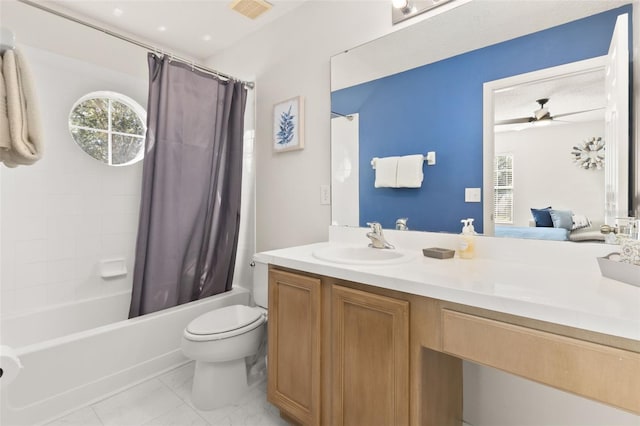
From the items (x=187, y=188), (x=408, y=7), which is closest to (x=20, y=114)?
(x=187, y=188)

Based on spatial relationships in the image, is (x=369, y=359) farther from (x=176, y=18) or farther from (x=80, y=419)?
(x=176, y=18)

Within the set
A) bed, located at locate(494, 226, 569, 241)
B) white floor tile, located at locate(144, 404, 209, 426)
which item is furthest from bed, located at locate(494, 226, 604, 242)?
white floor tile, located at locate(144, 404, 209, 426)

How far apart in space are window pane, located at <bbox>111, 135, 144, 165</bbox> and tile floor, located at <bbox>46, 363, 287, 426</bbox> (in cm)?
166

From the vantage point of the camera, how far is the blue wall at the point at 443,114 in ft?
3.96

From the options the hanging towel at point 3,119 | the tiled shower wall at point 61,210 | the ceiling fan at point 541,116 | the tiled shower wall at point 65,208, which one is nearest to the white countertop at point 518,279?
the ceiling fan at point 541,116

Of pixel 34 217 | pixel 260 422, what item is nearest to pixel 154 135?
pixel 34 217

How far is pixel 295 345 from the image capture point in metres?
1.34

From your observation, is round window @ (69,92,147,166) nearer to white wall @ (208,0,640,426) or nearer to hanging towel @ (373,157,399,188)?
white wall @ (208,0,640,426)

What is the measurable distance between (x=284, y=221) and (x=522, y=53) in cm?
163

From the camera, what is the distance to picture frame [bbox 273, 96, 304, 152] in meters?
2.07

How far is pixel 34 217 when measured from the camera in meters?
2.00

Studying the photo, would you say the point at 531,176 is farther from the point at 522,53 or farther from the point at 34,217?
the point at 34,217

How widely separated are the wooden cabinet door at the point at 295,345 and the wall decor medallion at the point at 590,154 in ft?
3.60

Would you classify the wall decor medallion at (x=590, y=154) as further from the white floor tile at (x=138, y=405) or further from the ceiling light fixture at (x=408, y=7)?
the white floor tile at (x=138, y=405)
